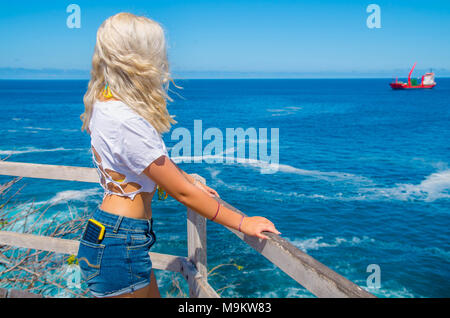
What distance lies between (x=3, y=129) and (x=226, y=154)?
3495 cm

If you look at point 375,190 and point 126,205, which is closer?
point 126,205

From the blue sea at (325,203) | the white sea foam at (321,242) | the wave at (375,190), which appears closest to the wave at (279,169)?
the wave at (375,190)

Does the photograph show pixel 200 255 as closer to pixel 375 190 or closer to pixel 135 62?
pixel 135 62

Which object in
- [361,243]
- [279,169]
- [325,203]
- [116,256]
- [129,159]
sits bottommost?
[361,243]

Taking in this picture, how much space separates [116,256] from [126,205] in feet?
0.90

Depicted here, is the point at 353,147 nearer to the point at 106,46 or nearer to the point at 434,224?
the point at 434,224

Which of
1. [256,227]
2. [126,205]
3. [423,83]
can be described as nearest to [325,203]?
[256,227]

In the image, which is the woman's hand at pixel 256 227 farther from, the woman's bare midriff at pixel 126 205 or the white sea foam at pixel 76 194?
the white sea foam at pixel 76 194

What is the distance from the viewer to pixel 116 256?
1.99 m

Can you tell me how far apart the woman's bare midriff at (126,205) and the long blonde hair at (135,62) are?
0.42m

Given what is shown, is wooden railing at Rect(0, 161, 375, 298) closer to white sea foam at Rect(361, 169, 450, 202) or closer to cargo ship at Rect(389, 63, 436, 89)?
white sea foam at Rect(361, 169, 450, 202)

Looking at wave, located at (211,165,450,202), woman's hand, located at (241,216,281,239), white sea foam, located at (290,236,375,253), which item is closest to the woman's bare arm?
woman's hand, located at (241,216,281,239)

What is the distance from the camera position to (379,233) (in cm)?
2211
